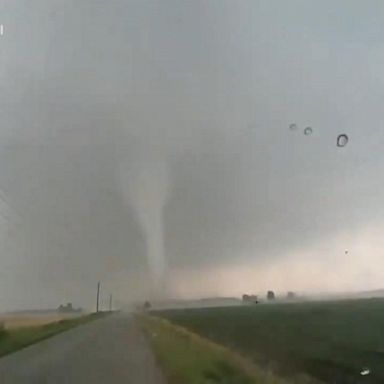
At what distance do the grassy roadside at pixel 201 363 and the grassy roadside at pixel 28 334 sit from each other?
0.42 ft

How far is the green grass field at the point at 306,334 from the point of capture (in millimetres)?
937

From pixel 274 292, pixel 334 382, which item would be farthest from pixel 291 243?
pixel 334 382

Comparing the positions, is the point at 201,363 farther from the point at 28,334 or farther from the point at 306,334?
the point at 28,334

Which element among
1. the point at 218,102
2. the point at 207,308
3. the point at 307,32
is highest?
the point at 307,32

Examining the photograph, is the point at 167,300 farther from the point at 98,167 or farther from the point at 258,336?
the point at 98,167

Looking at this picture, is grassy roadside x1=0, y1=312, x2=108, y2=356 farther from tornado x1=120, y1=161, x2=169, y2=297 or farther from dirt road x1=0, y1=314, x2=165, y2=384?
tornado x1=120, y1=161, x2=169, y2=297

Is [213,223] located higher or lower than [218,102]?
lower

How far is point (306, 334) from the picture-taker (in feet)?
3.15

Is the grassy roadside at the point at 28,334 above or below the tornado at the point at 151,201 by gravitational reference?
below

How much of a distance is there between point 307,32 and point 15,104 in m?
0.56

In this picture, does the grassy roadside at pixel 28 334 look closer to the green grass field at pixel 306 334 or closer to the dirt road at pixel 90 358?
the dirt road at pixel 90 358

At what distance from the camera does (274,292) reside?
38.7 inches

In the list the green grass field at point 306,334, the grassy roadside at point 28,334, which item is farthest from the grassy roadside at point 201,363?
the grassy roadside at point 28,334

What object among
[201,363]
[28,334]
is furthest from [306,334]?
[28,334]
